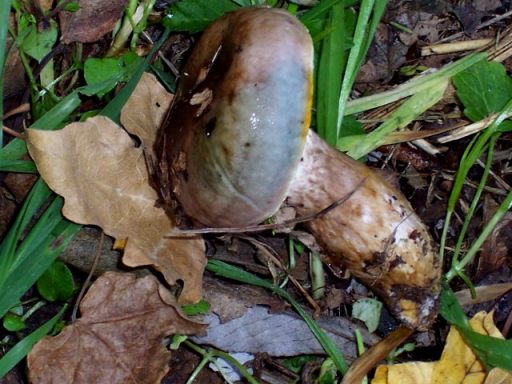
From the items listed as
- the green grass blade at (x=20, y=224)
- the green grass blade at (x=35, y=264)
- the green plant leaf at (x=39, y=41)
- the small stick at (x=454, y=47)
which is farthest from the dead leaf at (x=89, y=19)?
the small stick at (x=454, y=47)

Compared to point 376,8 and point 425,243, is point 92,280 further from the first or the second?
point 376,8

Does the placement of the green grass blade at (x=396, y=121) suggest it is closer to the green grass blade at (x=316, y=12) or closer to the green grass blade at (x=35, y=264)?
the green grass blade at (x=316, y=12)

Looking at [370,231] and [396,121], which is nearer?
[370,231]

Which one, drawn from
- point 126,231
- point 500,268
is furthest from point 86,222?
point 500,268

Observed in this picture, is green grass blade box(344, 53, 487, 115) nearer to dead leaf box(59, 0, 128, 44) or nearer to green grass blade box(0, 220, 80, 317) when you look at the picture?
dead leaf box(59, 0, 128, 44)

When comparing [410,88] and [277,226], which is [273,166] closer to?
[277,226]

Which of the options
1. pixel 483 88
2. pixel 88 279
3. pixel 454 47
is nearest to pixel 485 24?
pixel 454 47

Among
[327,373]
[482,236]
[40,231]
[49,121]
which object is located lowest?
[327,373]
